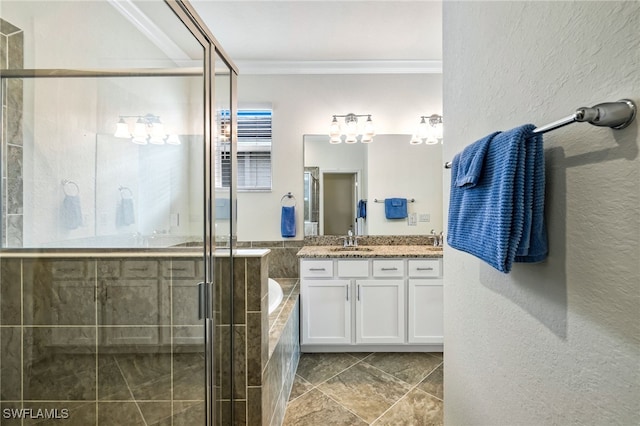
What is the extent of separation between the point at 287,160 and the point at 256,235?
34.2 inches

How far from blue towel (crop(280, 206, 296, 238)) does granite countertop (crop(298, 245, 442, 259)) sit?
236 millimetres

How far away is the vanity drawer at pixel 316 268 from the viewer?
255 cm

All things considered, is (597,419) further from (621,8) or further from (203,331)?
(203,331)

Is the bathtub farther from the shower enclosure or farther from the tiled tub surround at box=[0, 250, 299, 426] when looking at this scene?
the shower enclosure

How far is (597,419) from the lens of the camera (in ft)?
1.86

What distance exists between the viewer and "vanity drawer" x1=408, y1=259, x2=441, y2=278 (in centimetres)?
256

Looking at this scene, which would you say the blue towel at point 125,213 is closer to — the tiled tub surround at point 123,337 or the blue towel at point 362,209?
the tiled tub surround at point 123,337

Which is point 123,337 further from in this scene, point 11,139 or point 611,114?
point 611,114

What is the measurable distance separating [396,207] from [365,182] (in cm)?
42

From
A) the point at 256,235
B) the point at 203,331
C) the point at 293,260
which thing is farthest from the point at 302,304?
the point at 203,331

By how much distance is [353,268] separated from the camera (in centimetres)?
256

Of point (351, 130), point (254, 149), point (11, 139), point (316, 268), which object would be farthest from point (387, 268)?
point (11, 139)

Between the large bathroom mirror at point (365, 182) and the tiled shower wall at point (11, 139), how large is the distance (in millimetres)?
2236

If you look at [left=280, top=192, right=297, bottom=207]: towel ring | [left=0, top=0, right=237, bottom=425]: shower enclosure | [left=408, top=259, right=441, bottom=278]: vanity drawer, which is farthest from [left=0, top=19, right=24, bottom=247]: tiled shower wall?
[left=408, top=259, right=441, bottom=278]: vanity drawer
